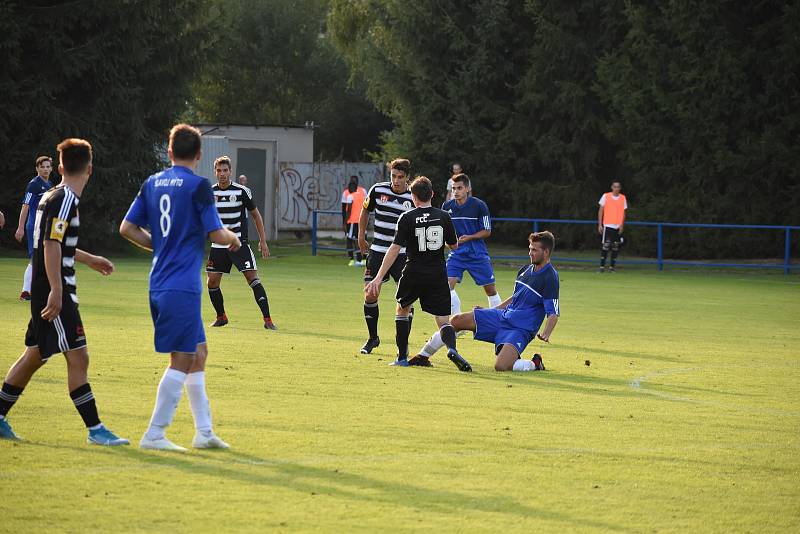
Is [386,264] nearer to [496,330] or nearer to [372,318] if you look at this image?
[496,330]

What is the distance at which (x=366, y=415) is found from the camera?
8773 mm

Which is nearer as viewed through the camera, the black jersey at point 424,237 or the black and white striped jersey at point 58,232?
the black and white striped jersey at point 58,232

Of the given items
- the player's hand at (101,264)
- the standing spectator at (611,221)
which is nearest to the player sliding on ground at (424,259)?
the player's hand at (101,264)

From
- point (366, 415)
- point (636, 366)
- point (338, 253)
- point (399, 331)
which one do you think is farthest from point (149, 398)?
point (338, 253)

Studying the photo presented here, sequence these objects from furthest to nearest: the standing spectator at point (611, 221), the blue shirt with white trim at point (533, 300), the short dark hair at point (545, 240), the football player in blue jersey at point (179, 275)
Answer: the standing spectator at point (611, 221) → the short dark hair at point (545, 240) → the blue shirt with white trim at point (533, 300) → the football player in blue jersey at point (179, 275)

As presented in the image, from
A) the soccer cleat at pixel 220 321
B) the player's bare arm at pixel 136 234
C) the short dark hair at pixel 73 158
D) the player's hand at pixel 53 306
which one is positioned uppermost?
the short dark hair at pixel 73 158

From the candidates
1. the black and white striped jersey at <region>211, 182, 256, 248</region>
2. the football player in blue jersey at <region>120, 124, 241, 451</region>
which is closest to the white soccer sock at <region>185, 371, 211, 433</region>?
the football player in blue jersey at <region>120, 124, 241, 451</region>

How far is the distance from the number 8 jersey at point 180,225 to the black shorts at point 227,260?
7.65 metres

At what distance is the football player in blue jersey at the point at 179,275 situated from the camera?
7.18 m

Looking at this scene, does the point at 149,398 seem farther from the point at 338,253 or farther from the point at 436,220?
the point at 338,253

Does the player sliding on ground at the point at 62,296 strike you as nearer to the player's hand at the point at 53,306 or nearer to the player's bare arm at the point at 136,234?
the player's hand at the point at 53,306

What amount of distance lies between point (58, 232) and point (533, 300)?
5.98 m

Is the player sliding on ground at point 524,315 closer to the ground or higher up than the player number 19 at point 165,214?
closer to the ground

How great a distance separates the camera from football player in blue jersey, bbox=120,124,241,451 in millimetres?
7184
